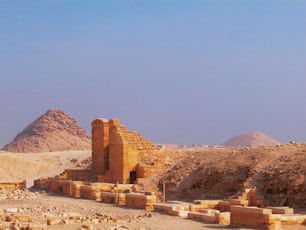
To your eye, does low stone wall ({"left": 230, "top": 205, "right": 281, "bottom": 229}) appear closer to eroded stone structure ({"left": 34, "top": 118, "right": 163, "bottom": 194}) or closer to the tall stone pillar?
eroded stone structure ({"left": 34, "top": 118, "right": 163, "bottom": 194})

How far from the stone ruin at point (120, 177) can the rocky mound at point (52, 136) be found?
107ft

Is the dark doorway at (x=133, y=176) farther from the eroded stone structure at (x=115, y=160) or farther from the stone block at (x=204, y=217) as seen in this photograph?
the stone block at (x=204, y=217)

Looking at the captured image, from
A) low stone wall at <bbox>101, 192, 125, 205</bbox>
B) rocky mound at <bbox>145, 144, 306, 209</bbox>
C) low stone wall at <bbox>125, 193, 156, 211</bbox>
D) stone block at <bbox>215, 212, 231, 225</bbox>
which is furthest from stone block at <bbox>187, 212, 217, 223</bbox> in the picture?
low stone wall at <bbox>101, 192, 125, 205</bbox>

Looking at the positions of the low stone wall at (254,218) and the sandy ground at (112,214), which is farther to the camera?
the sandy ground at (112,214)

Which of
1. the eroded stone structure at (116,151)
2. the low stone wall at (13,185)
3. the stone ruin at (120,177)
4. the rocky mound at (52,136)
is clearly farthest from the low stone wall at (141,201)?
the rocky mound at (52,136)

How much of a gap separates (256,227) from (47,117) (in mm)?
59061

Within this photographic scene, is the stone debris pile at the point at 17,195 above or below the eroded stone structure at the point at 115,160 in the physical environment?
below

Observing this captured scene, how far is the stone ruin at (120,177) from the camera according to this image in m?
19.9

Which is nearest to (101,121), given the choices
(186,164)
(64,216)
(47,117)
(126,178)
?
(126,178)

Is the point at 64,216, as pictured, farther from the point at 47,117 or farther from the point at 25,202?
the point at 47,117

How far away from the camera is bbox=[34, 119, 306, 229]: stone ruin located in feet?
65.2

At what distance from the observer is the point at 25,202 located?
22641mm

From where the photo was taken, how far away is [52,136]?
6794 centimetres

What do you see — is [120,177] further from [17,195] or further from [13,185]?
[13,185]
